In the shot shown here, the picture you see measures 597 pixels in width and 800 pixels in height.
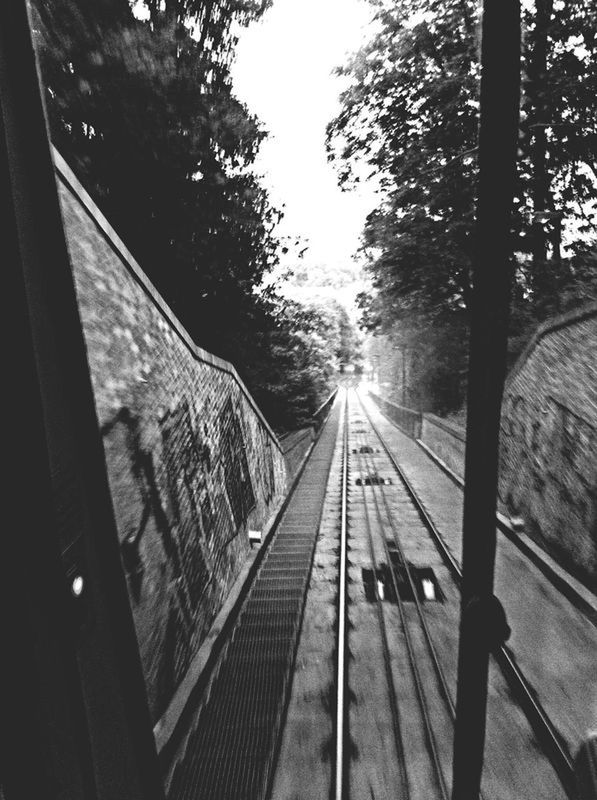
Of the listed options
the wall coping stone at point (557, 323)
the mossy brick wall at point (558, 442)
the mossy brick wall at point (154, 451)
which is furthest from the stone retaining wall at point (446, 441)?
the mossy brick wall at point (154, 451)

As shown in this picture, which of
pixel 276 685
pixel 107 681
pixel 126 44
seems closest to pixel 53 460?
pixel 107 681

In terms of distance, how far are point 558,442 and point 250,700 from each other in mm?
6021

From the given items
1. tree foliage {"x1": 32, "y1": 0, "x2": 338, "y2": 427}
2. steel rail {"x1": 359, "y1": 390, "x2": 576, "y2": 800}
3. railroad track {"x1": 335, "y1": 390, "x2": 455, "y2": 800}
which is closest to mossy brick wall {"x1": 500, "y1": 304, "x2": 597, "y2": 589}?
steel rail {"x1": 359, "y1": 390, "x2": 576, "y2": 800}

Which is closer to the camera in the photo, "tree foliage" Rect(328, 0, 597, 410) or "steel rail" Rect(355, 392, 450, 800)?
"steel rail" Rect(355, 392, 450, 800)

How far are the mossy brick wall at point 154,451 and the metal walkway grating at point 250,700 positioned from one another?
0.44m

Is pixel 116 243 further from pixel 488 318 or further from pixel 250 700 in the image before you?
pixel 250 700

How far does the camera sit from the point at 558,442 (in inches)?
290

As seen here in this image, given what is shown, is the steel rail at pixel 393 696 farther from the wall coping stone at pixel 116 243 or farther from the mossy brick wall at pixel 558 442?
the wall coping stone at pixel 116 243

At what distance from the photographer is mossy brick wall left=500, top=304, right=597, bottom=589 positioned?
6.32m

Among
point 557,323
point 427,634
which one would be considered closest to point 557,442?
point 557,323

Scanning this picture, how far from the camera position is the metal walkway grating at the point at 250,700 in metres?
3.60

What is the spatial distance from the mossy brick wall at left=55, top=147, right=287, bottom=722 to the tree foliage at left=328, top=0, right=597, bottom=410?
29.9 ft

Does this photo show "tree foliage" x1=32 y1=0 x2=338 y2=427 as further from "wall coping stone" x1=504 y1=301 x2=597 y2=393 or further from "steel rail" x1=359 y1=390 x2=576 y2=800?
"steel rail" x1=359 y1=390 x2=576 y2=800

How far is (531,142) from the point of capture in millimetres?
Answer: 11359
